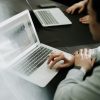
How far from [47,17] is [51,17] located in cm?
3

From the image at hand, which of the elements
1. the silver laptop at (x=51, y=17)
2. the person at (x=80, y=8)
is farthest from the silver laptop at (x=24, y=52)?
the person at (x=80, y=8)

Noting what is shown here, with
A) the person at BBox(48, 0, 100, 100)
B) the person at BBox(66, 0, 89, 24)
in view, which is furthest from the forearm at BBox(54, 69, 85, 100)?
the person at BBox(66, 0, 89, 24)

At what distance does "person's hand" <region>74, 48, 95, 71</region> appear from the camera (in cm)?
133

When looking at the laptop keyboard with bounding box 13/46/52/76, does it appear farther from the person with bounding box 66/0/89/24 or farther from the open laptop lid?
the person with bounding box 66/0/89/24

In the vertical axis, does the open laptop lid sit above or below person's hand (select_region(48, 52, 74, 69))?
above

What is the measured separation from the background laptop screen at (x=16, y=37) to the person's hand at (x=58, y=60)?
0.17 meters

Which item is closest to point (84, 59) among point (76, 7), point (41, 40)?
point (41, 40)

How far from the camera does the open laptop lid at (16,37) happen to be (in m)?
1.35

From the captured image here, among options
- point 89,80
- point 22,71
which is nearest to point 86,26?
point 22,71

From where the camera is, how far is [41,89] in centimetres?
123

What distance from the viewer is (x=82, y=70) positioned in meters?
1.29

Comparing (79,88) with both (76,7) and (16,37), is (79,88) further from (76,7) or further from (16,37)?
(76,7)

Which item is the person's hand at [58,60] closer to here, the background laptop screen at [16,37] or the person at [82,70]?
the person at [82,70]

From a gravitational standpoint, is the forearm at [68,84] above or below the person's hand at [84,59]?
above
